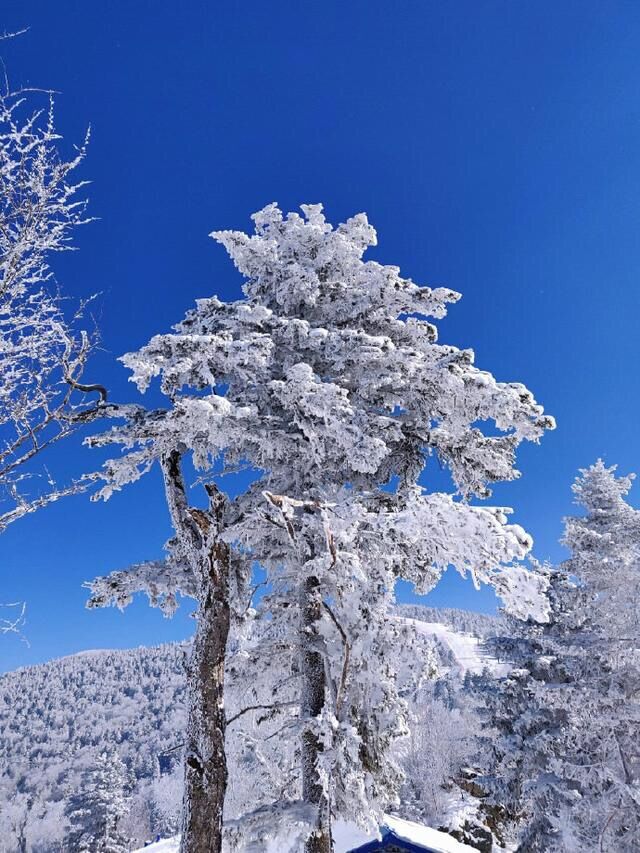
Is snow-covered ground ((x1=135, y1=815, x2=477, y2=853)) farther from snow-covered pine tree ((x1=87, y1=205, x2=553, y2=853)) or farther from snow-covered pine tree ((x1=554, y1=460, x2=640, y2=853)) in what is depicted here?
snow-covered pine tree ((x1=87, y1=205, x2=553, y2=853))

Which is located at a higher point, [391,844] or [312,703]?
[312,703]

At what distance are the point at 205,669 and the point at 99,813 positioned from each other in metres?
38.3

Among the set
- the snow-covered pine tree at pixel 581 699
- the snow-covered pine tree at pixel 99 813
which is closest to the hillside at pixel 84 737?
the snow-covered pine tree at pixel 99 813

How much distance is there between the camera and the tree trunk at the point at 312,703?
646 cm

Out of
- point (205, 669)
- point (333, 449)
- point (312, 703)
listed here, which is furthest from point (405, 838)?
point (333, 449)

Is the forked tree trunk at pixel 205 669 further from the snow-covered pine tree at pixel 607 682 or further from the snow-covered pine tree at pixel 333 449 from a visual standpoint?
the snow-covered pine tree at pixel 607 682

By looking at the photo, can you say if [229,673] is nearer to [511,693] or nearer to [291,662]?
[291,662]

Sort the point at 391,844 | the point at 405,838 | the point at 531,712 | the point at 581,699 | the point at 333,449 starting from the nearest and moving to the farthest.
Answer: the point at 333,449
the point at 581,699
the point at 531,712
the point at 405,838
the point at 391,844

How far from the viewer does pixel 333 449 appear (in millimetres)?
8398

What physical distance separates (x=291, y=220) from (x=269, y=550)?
721cm

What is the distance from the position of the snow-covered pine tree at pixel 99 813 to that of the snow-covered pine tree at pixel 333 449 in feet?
118

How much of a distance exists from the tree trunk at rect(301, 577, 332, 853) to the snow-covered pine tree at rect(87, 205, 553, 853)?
0.02m

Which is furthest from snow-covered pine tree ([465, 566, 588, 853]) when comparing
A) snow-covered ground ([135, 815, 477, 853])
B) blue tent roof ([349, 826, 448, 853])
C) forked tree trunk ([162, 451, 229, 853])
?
forked tree trunk ([162, 451, 229, 853])

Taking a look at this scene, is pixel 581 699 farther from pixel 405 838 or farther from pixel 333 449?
pixel 333 449
